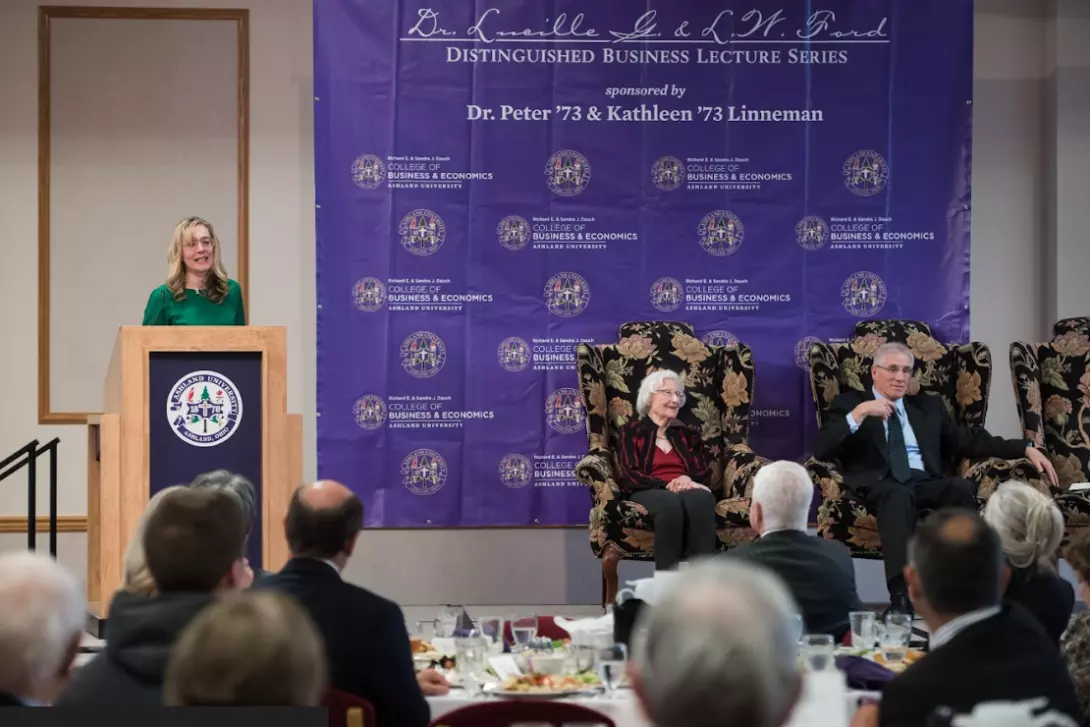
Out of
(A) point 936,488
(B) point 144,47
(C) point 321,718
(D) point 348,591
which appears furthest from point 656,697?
(B) point 144,47

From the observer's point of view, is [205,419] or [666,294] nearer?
[205,419]

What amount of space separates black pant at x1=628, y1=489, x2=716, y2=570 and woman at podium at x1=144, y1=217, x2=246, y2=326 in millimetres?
1830

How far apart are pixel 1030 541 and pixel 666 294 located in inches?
132

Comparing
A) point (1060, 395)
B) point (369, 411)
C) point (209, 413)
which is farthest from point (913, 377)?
point (209, 413)

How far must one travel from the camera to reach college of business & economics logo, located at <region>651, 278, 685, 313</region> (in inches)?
244

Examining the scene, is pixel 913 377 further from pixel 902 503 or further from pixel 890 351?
pixel 902 503

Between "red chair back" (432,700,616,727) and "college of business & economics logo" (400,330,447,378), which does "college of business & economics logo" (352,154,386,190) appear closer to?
"college of business & economics logo" (400,330,447,378)

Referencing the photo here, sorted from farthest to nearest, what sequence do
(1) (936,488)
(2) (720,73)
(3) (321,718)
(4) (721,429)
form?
1. (2) (720,73)
2. (4) (721,429)
3. (1) (936,488)
4. (3) (321,718)

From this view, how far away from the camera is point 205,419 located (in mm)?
4316

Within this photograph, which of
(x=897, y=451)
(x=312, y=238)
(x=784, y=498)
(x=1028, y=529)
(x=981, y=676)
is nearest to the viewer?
(x=981, y=676)

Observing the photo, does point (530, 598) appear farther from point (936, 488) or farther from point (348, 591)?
point (348, 591)

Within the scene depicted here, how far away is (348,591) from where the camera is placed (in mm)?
2350

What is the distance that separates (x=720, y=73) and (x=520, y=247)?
1.27 m

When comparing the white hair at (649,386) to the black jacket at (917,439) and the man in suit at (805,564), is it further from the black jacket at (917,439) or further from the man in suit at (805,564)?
the man in suit at (805,564)
